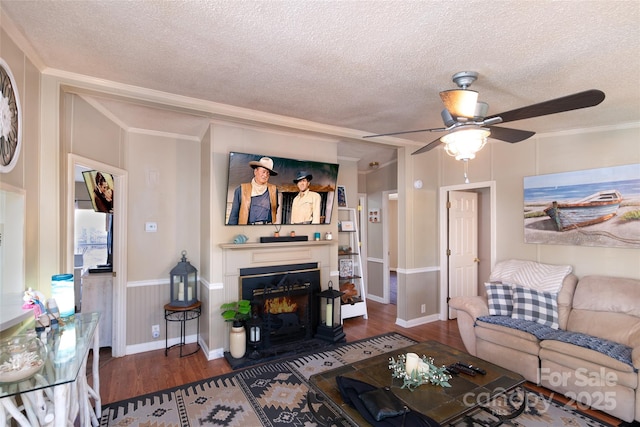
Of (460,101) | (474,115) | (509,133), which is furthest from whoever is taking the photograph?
(509,133)

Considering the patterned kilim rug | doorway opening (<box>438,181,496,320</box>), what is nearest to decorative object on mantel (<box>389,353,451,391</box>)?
the patterned kilim rug

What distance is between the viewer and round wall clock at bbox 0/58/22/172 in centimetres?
170

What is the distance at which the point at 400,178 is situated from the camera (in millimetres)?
4633

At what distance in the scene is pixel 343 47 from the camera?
2.01m

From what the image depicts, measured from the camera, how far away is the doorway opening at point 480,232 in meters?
4.23


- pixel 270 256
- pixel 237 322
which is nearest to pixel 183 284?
pixel 237 322

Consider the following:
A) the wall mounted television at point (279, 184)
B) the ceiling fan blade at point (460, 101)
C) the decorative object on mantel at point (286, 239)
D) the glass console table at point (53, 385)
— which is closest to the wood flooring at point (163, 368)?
the glass console table at point (53, 385)

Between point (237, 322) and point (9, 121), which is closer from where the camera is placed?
point (9, 121)

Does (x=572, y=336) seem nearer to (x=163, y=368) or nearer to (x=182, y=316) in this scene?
(x=163, y=368)

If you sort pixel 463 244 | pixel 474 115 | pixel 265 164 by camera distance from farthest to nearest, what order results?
pixel 463 244 → pixel 265 164 → pixel 474 115

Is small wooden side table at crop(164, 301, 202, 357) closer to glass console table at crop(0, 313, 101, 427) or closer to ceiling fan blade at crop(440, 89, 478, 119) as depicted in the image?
glass console table at crop(0, 313, 101, 427)

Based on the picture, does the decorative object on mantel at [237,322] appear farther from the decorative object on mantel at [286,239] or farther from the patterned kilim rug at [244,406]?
the decorative object on mantel at [286,239]

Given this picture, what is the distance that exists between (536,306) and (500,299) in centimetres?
33

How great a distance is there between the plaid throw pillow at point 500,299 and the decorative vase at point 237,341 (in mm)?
2710
